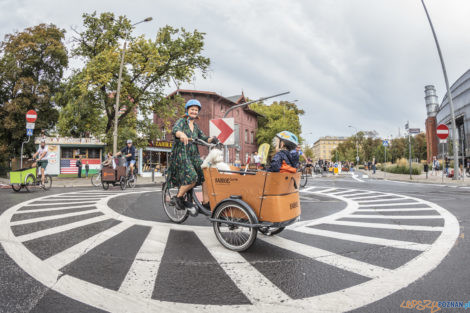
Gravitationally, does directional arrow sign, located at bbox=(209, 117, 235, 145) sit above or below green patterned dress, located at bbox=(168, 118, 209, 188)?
above

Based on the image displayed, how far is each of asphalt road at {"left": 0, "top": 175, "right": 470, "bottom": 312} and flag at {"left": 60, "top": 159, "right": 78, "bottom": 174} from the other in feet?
87.1

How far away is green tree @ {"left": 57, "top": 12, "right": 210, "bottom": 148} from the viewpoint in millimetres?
19344

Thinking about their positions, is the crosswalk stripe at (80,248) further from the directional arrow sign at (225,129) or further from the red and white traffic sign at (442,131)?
the red and white traffic sign at (442,131)

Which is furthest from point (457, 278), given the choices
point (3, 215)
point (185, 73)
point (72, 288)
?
point (185, 73)

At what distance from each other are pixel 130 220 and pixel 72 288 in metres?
2.83

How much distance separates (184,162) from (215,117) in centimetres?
3283

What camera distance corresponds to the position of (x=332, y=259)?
3160 millimetres

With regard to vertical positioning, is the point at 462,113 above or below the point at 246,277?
above

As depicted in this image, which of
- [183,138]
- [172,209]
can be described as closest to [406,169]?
[172,209]

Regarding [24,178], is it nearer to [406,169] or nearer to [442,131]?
[442,131]

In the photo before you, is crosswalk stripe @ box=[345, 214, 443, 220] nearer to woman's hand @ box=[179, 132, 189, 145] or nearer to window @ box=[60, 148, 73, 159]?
woman's hand @ box=[179, 132, 189, 145]

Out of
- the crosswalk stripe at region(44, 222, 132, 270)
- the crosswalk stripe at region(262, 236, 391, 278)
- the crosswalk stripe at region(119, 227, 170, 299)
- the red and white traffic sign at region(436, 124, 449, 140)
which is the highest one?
the red and white traffic sign at region(436, 124, 449, 140)

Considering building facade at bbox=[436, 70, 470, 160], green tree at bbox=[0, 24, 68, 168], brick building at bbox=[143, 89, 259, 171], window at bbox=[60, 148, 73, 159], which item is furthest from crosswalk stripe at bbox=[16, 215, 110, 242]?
building facade at bbox=[436, 70, 470, 160]

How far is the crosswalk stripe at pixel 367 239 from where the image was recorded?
362 centimetres
